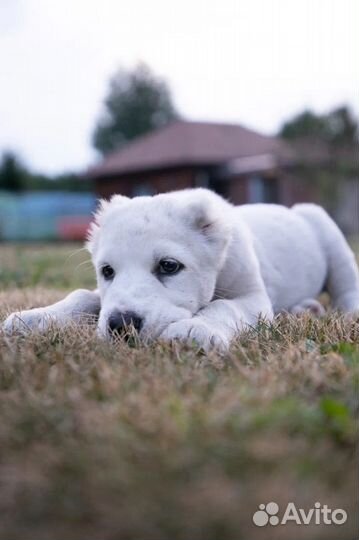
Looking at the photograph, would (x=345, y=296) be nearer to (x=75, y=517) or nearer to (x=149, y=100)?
(x=75, y=517)

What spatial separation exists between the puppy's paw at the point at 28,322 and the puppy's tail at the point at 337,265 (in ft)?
8.03

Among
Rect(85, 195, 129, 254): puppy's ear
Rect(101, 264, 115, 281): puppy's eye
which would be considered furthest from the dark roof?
Rect(101, 264, 115, 281): puppy's eye

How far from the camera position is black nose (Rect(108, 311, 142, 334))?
129 inches

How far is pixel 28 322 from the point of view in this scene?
149 inches

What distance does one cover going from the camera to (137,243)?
3.61 m

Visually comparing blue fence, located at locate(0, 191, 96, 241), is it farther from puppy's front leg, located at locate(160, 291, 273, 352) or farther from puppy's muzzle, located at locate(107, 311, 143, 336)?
puppy's muzzle, located at locate(107, 311, 143, 336)

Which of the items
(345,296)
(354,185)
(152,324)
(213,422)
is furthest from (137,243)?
(354,185)

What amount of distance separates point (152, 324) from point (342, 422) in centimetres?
132

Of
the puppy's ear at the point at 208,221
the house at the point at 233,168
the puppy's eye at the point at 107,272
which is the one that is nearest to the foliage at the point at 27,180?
the house at the point at 233,168

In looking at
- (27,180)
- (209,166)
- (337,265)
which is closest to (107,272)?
Answer: (337,265)

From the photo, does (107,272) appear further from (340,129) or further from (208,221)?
(340,129)

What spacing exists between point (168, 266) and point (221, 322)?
38cm

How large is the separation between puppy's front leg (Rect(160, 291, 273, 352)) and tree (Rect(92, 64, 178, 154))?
57.5m

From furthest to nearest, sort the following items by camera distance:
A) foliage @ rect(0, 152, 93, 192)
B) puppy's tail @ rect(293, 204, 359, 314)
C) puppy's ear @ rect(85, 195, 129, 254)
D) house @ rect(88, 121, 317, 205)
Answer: foliage @ rect(0, 152, 93, 192), house @ rect(88, 121, 317, 205), puppy's tail @ rect(293, 204, 359, 314), puppy's ear @ rect(85, 195, 129, 254)
